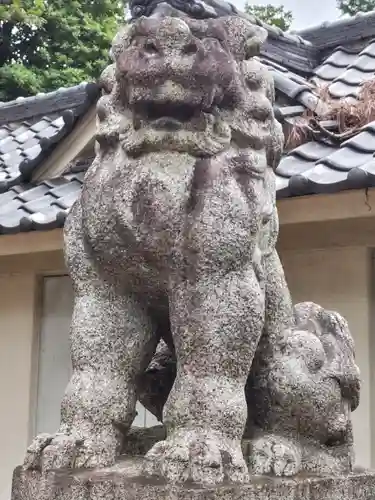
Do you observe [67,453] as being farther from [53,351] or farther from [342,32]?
[342,32]

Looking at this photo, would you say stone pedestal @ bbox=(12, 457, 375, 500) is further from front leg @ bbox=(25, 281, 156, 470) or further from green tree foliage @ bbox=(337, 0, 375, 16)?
green tree foliage @ bbox=(337, 0, 375, 16)

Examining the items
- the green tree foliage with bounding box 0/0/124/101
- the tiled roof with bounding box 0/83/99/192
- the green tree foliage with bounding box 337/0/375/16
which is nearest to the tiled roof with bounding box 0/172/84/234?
the tiled roof with bounding box 0/83/99/192

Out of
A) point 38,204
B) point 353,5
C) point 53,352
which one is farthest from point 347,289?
point 353,5

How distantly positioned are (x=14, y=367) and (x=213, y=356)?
4.57m

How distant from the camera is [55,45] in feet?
45.4

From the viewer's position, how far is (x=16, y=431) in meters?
6.30

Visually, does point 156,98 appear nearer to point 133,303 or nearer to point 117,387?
point 133,303

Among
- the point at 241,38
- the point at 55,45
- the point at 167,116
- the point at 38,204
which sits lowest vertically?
the point at 167,116

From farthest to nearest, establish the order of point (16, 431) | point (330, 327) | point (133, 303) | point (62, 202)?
point (16, 431), point (62, 202), point (330, 327), point (133, 303)

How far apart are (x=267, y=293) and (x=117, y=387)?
508 millimetres

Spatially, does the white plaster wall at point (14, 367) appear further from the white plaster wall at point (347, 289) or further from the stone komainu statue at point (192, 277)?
the stone komainu statue at point (192, 277)

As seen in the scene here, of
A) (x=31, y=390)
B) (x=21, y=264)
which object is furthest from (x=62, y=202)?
(x=31, y=390)

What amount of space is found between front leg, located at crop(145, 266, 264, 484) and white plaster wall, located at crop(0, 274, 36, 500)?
437 centimetres

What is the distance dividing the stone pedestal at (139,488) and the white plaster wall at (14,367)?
4.21m
